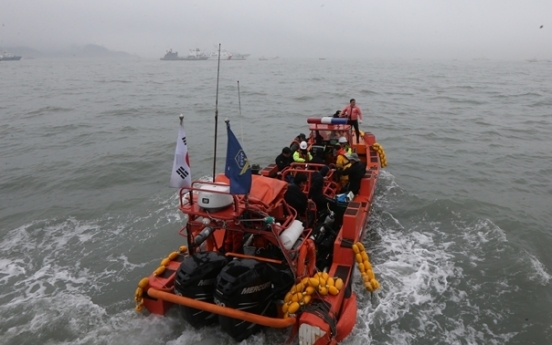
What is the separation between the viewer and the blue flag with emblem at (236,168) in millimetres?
3959

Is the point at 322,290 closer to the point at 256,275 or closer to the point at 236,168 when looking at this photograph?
the point at 256,275

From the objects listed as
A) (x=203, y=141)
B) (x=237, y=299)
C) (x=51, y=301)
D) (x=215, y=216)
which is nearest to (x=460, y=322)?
(x=237, y=299)

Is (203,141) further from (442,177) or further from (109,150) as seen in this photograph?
(442,177)

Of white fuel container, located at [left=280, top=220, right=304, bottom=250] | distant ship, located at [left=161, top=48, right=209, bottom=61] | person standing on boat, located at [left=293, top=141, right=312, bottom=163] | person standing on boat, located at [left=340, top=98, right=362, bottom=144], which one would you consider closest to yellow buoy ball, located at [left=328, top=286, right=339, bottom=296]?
white fuel container, located at [left=280, top=220, right=304, bottom=250]

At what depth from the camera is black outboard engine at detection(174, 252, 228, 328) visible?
4.37 meters

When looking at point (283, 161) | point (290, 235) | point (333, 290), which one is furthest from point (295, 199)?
point (283, 161)

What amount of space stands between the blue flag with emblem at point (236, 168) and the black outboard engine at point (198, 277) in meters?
0.99

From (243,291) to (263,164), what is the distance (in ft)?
32.0

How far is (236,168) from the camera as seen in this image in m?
4.02

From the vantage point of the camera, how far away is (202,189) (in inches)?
176

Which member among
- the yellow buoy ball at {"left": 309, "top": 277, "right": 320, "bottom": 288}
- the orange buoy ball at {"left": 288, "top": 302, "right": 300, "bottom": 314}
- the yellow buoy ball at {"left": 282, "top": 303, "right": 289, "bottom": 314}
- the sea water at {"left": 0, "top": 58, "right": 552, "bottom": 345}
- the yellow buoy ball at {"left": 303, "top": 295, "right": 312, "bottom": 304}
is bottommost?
the sea water at {"left": 0, "top": 58, "right": 552, "bottom": 345}

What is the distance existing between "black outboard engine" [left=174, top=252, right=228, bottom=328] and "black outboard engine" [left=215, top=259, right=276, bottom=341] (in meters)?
0.22

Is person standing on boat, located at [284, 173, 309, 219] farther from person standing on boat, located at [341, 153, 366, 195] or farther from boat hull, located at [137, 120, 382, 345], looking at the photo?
person standing on boat, located at [341, 153, 366, 195]

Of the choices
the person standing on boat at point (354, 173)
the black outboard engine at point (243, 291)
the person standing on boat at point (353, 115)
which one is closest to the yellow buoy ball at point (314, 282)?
the black outboard engine at point (243, 291)
